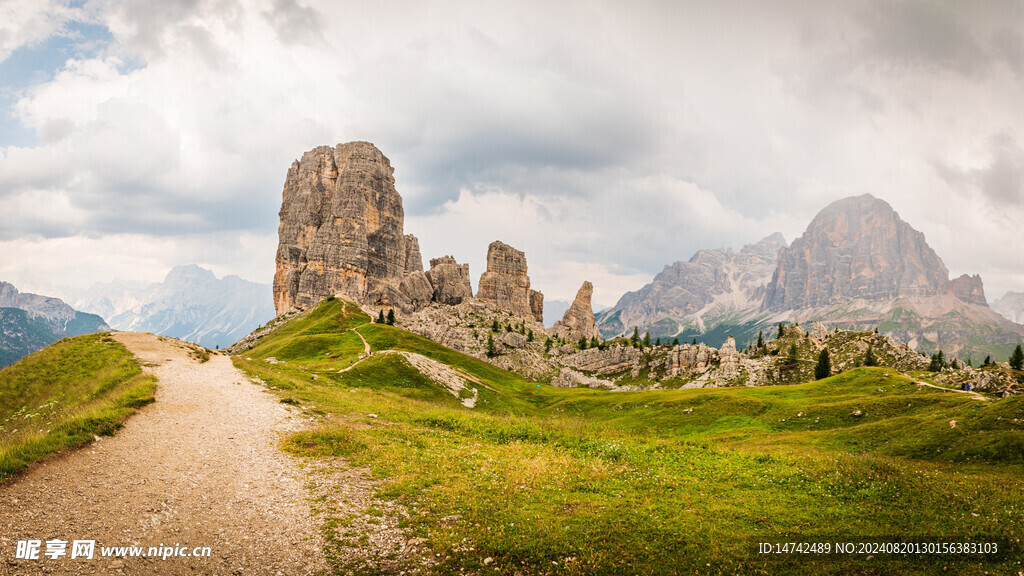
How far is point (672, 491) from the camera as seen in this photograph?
1858cm

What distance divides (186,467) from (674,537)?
19732 millimetres

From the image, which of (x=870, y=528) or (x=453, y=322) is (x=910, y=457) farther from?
(x=453, y=322)

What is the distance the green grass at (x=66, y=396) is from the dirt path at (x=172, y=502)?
81 cm

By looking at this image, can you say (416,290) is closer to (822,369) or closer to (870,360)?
(822,369)

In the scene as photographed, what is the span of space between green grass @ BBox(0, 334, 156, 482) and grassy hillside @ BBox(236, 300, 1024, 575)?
29.4ft

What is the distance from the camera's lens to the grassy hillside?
1299 centimetres

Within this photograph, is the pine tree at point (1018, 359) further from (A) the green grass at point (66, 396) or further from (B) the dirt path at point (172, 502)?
(A) the green grass at point (66, 396)

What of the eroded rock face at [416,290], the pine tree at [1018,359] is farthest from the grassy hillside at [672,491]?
the eroded rock face at [416,290]

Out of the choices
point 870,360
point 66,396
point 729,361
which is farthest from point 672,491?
point 729,361

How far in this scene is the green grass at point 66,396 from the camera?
57.1 feet

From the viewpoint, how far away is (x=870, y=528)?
48.9 feet

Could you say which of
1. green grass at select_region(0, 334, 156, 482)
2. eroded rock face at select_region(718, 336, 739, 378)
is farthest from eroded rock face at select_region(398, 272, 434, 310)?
green grass at select_region(0, 334, 156, 482)

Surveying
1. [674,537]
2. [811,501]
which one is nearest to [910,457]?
[811,501]

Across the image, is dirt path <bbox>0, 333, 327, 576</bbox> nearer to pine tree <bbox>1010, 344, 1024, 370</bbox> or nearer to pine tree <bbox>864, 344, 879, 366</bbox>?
pine tree <bbox>864, 344, 879, 366</bbox>
